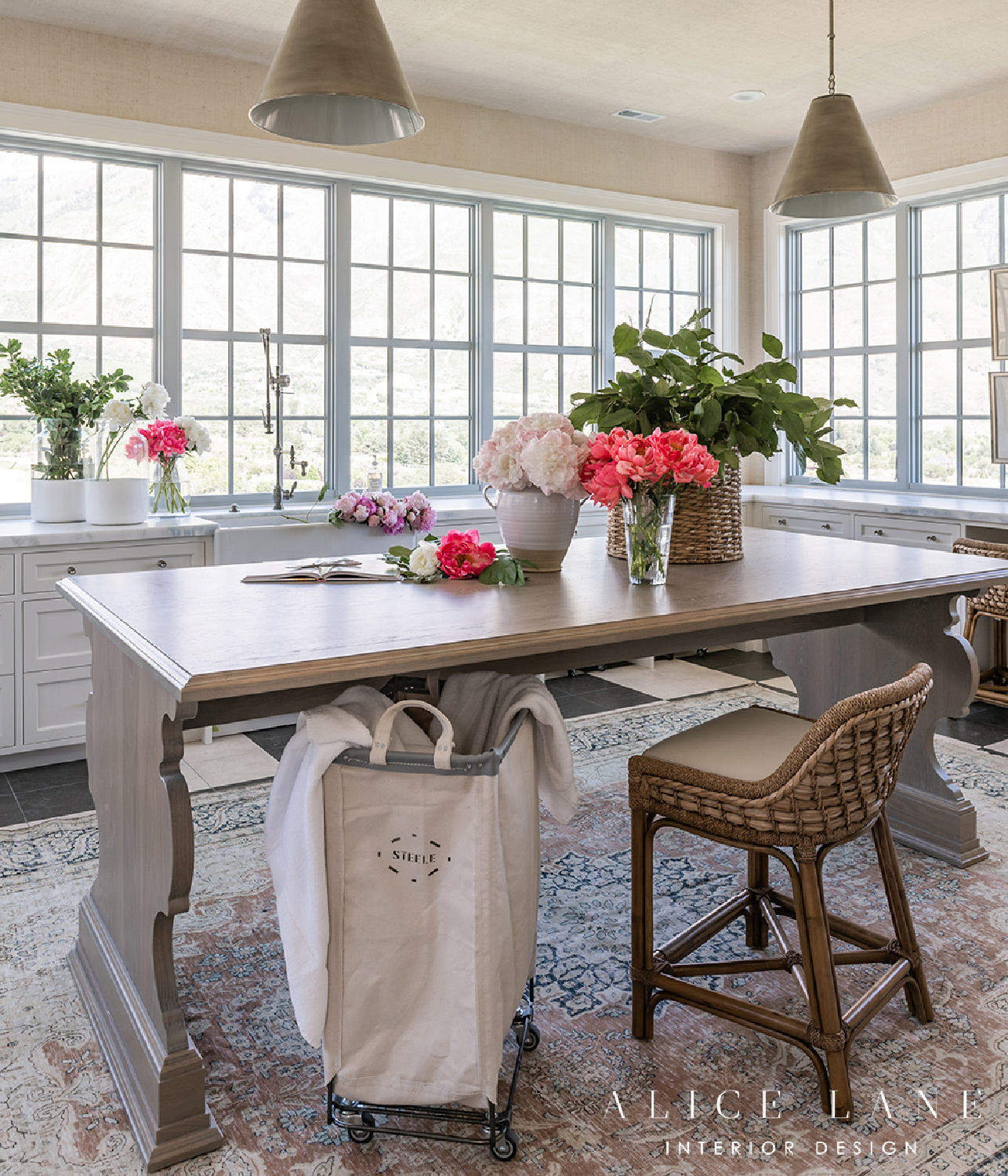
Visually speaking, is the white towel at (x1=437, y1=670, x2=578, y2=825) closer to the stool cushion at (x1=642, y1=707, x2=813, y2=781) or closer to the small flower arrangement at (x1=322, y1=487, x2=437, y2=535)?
the stool cushion at (x1=642, y1=707, x2=813, y2=781)

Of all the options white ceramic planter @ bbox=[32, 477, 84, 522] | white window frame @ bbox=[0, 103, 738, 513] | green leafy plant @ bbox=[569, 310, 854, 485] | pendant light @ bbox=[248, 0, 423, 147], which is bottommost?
white ceramic planter @ bbox=[32, 477, 84, 522]

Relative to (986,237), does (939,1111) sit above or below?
below

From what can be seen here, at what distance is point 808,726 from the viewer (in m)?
2.26

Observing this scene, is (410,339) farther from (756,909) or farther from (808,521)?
(756,909)

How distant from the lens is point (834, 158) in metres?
3.00

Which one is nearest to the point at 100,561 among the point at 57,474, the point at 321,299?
the point at 57,474

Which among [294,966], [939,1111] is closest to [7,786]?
[294,966]

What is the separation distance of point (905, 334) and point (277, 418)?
337cm

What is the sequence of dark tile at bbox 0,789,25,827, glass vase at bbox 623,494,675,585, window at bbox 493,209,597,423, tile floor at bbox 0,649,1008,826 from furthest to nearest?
window at bbox 493,209,597,423
tile floor at bbox 0,649,1008,826
dark tile at bbox 0,789,25,827
glass vase at bbox 623,494,675,585

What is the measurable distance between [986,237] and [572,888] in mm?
4224

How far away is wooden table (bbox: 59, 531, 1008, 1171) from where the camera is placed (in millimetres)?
1758

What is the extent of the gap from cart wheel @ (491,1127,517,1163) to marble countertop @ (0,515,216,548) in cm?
278

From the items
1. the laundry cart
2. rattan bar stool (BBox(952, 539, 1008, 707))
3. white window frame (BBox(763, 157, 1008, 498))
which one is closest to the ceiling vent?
white window frame (BBox(763, 157, 1008, 498))

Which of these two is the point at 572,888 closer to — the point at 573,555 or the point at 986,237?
the point at 573,555
